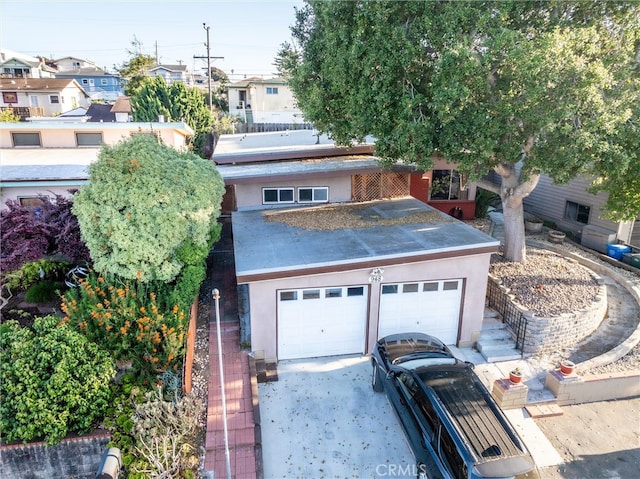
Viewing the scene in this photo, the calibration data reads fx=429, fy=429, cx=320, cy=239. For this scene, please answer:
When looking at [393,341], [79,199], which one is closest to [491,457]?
[393,341]

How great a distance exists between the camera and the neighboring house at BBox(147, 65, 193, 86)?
201 ft

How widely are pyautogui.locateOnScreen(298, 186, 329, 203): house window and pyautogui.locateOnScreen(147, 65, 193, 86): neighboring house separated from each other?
173ft

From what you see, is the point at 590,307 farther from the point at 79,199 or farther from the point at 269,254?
the point at 79,199

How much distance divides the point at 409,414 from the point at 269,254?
15.5 feet

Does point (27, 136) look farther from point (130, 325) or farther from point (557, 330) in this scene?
point (557, 330)

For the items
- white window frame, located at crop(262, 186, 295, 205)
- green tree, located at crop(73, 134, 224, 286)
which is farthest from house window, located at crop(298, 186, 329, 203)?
green tree, located at crop(73, 134, 224, 286)

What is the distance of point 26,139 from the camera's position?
747 inches

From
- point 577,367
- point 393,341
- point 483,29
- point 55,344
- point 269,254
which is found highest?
point 483,29

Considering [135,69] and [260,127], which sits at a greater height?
[135,69]

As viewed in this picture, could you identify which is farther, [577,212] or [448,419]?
[577,212]

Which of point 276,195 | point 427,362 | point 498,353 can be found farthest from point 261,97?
point 427,362

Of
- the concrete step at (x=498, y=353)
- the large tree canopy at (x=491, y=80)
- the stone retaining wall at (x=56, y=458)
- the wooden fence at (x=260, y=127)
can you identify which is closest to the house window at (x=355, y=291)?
the concrete step at (x=498, y=353)

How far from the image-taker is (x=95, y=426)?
7629 mm

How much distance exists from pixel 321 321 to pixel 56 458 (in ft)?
19.0
